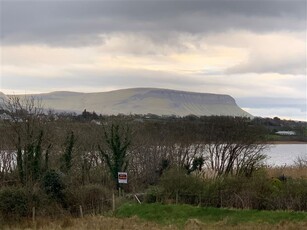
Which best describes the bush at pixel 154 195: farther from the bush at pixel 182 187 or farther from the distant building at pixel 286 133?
the distant building at pixel 286 133

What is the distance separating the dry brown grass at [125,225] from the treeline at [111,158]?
3169 millimetres

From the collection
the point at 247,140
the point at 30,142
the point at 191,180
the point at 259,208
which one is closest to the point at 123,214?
the point at 191,180

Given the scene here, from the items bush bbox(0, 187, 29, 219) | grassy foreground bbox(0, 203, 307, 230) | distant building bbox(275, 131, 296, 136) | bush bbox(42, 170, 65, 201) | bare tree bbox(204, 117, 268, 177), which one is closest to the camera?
grassy foreground bbox(0, 203, 307, 230)

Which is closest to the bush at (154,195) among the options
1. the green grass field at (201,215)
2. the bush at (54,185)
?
the green grass field at (201,215)

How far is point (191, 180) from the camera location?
103ft

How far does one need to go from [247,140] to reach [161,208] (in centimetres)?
1485

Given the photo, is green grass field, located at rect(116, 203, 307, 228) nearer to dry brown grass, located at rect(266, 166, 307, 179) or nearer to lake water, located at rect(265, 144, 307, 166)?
dry brown grass, located at rect(266, 166, 307, 179)

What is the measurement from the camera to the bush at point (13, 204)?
2995cm

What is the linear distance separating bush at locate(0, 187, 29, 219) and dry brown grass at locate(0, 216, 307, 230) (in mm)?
1753

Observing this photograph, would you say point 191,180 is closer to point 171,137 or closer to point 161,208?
point 161,208

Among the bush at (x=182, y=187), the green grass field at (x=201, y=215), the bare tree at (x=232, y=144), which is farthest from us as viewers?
the bare tree at (x=232, y=144)

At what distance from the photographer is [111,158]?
41.0 meters

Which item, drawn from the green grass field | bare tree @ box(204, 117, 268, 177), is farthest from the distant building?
the green grass field

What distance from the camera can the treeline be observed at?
31.2 m
